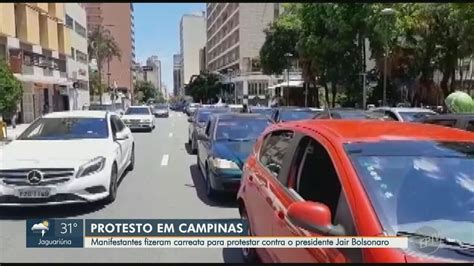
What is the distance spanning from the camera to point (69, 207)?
306 inches

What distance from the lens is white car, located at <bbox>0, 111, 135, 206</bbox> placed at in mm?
6984

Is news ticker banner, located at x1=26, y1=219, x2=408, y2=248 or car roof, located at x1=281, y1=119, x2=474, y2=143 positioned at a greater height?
car roof, located at x1=281, y1=119, x2=474, y2=143

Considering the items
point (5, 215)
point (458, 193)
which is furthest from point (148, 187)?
point (458, 193)

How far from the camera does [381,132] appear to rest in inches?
149

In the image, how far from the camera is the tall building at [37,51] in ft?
114

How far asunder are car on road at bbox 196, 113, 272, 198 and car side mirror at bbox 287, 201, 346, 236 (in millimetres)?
5109

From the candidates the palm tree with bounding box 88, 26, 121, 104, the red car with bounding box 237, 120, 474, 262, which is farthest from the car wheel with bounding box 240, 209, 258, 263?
the palm tree with bounding box 88, 26, 121, 104

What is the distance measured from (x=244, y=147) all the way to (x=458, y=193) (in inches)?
235

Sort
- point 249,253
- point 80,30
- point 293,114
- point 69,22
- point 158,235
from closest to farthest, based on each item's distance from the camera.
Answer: point 158,235, point 249,253, point 293,114, point 69,22, point 80,30

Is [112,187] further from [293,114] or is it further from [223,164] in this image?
[293,114]

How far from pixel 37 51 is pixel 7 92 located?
23.3 m

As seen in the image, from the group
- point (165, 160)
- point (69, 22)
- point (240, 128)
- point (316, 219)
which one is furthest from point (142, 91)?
point (316, 219)

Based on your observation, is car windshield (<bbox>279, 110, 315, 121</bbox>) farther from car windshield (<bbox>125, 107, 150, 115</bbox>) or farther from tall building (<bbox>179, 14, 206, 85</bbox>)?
tall building (<bbox>179, 14, 206, 85</bbox>)

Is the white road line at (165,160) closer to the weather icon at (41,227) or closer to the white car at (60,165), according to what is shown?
the white car at (60,165)
